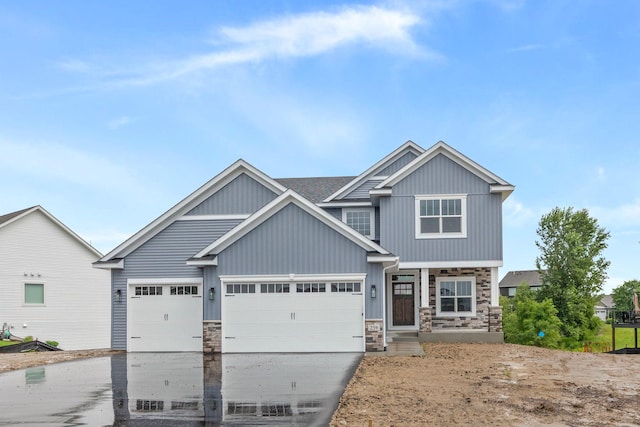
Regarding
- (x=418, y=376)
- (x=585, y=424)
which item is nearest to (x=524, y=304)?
(x=418, y=376)

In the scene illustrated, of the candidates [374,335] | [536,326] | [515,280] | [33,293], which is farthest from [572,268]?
[515,280]

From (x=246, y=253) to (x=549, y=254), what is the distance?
92.1 ft

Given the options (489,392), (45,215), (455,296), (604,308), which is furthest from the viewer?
(604,308)

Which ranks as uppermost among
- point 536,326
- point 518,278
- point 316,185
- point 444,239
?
point 316,185

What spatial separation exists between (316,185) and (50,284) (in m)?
14.7

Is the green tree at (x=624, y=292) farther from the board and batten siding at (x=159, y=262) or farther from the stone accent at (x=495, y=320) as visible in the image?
the board and batten siding at (x=159, y=262)

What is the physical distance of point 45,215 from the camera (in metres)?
33.4

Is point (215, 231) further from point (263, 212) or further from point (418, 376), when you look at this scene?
point (418, 376)

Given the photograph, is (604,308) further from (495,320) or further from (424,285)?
(424,285)

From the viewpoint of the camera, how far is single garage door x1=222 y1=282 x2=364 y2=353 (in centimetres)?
2053

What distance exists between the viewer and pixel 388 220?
83.0 ft

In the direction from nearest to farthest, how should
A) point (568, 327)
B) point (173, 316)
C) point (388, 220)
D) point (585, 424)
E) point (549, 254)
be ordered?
point (585, 424) → point (173, 316) → point (388, 220) → point (568, 327) → point (549, 254)

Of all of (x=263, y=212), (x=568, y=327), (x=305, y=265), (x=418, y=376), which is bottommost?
(x=568, y=327)

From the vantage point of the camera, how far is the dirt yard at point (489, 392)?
31.8 ft
